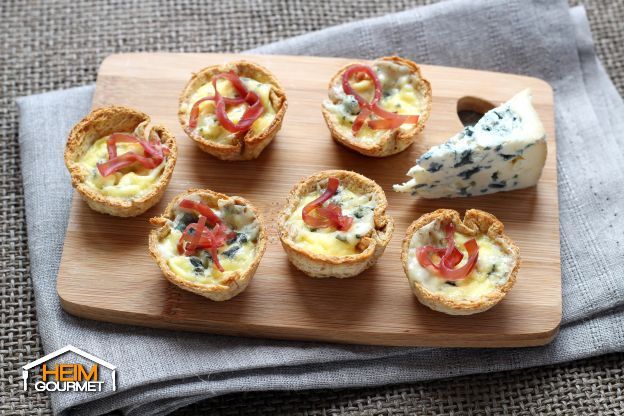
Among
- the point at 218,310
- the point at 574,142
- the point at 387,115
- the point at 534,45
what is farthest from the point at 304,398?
the point at 534,45

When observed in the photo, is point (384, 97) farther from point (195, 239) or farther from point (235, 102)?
point (195, 239)

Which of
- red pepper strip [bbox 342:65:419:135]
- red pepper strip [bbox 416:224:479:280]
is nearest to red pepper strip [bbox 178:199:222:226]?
red pepper strip [bbox 342:65:419:135]

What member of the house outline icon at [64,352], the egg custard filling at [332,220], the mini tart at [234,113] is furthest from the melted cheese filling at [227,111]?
the house outline icon at [64,352]

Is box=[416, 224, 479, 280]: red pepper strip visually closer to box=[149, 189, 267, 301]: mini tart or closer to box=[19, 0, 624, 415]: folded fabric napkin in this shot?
box=[19, 0, 624, 415]: folded fabric napkin

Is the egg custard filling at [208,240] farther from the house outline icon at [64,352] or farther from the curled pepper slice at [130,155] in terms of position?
the house outline icon at [64,352]

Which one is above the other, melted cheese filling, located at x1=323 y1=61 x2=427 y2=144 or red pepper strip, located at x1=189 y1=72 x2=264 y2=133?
red pepper strip, located at x1=189 y1=72 x2=264 y2=133

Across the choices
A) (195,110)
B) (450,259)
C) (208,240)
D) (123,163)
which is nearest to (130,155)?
(123,163)

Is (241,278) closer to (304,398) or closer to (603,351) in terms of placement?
(304,398)
